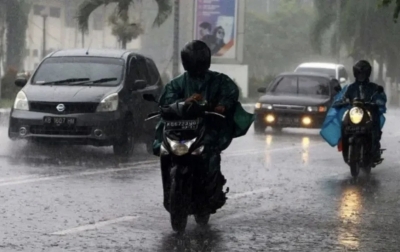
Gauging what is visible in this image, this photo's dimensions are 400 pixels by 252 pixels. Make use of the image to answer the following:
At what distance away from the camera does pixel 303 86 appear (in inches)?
1162

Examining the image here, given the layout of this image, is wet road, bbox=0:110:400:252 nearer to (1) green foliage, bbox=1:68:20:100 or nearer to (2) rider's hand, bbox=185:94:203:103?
(2) rider's hand, bbox=185:94:203:103

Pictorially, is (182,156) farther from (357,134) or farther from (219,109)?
(357,134)

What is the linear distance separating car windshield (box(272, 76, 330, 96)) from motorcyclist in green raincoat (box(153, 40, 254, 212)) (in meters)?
18.7

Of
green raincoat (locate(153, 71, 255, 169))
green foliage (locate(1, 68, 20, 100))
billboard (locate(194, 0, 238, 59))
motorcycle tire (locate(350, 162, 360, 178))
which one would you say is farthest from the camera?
billboard (locate(194, 0, 238, 59))

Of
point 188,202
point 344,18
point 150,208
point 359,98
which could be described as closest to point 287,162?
point 359,98

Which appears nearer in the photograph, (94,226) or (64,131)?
(94,226)

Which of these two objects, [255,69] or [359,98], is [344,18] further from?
[359,98]

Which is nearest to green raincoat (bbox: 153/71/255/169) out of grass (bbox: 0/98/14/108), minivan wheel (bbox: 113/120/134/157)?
minivan wheel (bbox: 113/120/134/157)

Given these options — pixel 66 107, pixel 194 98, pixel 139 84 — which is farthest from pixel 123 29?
pixel 194 98

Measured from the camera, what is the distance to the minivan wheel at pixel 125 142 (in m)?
18.6

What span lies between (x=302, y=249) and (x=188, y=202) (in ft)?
3.97

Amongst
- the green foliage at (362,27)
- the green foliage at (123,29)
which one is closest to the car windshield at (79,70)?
the green foliage at (123,29)

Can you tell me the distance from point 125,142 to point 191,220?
7345 millimetres

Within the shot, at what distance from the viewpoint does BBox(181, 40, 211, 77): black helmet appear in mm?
10430
